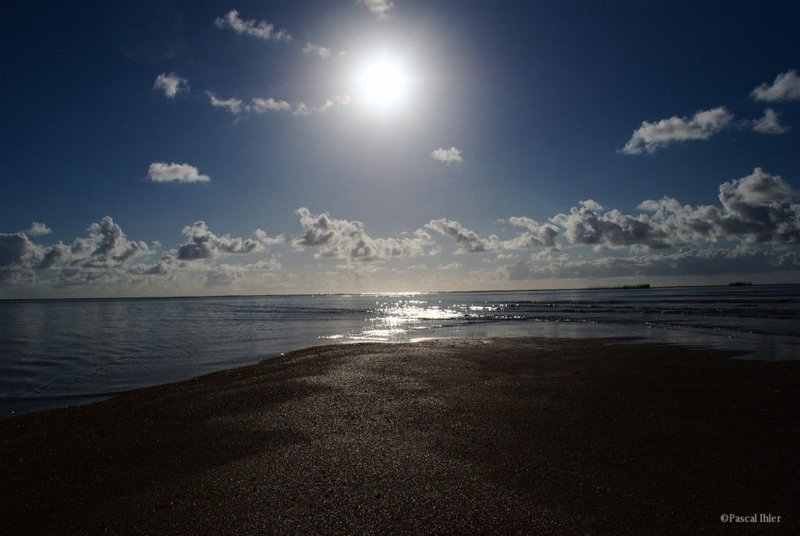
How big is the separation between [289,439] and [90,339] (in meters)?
31.7

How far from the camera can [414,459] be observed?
686cm

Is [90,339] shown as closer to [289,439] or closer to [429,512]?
[289,439]

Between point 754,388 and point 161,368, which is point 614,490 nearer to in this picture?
point 754,388

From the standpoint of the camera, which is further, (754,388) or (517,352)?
(517,352)

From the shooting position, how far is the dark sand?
5227 millimetres

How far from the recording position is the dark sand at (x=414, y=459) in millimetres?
5227

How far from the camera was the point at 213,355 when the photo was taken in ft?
75.8

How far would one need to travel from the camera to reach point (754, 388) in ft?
38.1

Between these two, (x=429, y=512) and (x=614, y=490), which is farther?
(x=614, y=490)

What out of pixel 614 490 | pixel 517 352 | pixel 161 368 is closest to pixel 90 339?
pixel 161 368

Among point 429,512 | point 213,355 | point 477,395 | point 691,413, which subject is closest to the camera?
point 429,512

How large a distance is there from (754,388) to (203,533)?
44.5 ft

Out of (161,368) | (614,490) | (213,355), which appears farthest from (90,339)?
(614,490)

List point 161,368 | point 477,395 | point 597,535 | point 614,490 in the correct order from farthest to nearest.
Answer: point 161,368 → point 477,395 → point 614,490 → point 597,535
